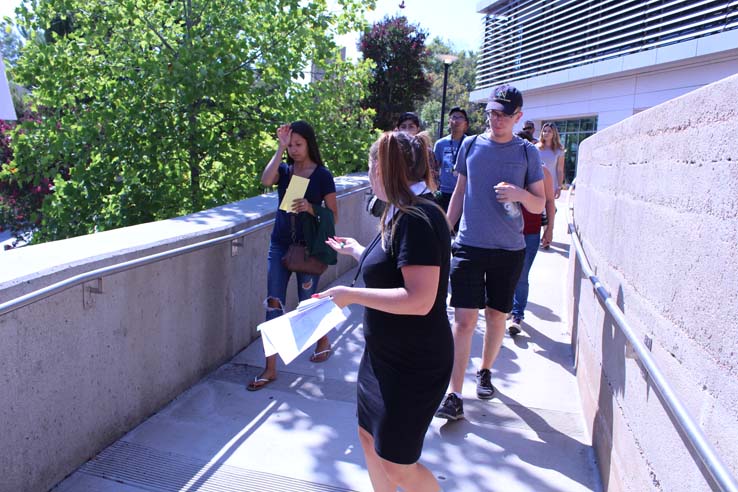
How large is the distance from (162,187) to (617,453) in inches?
222

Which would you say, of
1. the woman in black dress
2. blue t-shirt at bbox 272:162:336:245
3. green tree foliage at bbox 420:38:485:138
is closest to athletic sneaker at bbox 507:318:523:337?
Result: blue t-shirt at bbox 272:162:336:245

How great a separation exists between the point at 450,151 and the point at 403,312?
4.09 meters

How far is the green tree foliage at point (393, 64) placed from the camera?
18.9m

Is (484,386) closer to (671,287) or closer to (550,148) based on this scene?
(671,287)

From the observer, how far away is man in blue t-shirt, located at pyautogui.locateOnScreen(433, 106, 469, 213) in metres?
6.04

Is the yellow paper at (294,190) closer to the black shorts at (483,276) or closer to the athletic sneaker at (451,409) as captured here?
the black shorts at (483,276)

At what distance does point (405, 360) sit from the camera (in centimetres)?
235

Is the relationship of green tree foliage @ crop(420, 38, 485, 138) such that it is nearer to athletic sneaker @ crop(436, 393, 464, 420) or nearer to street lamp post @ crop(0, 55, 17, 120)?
Result: athletic sneaker @ crop(436, 393, 464, 420)

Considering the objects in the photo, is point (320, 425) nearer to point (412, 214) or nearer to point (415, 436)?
point (415, 436)

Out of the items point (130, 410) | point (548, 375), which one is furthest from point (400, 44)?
point (130, 410)

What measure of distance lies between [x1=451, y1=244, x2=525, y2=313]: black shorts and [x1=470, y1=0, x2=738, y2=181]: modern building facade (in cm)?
1272

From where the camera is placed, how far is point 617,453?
2.83 metres

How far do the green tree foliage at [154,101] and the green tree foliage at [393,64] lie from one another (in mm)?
11826

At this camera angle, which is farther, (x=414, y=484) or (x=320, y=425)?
(x=320, y=425)
